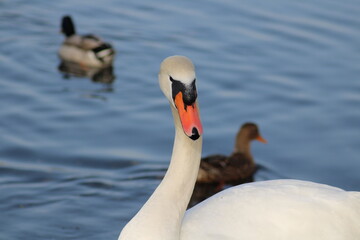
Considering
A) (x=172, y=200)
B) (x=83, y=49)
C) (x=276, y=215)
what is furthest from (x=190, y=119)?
(x=83, y=49)

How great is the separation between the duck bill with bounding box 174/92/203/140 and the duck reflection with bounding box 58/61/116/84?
20.8 feet

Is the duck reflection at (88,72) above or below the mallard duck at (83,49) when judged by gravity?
below

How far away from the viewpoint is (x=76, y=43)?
12.0 meters

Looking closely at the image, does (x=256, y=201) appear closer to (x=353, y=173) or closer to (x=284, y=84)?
(x=353, y=173)

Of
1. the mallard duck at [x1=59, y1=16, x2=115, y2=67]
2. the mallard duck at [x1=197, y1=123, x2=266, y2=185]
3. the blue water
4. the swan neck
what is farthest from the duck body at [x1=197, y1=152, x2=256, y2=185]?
the mallard duck at [x1=59, y1=16, x2=115, y2=67]

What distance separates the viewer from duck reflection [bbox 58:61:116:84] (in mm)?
11051

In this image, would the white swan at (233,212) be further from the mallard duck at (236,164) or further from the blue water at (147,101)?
the mallard duck at (236,164)

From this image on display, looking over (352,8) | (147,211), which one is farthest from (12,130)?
(352,8)

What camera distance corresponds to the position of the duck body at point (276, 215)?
486 cm

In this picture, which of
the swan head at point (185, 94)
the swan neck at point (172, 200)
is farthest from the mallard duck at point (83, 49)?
the swan head at point (185, 94)

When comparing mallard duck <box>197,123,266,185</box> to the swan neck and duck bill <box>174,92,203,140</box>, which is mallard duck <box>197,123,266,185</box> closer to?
the swan neck

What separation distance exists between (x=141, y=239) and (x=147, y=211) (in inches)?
7.3

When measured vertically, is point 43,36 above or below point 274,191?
below

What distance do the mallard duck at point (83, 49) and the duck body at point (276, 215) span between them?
20.7 feet
